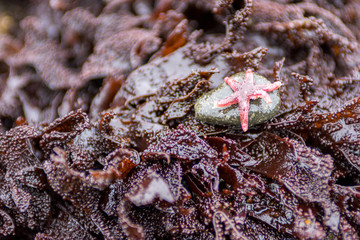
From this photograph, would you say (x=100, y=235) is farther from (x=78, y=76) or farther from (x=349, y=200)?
(x=349, y=200)

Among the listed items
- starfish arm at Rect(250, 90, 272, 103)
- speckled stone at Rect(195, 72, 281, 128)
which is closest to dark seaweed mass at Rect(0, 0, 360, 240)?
speckled stone at Rect(195, 72, 281, 128)

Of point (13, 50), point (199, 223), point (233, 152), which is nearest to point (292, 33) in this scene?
point (233, 152)

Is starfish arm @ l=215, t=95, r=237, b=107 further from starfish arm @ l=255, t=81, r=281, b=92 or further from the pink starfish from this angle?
starfish arm @ l=255, t=81, r=281, b=92

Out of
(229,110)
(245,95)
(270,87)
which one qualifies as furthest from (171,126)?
(270,87)

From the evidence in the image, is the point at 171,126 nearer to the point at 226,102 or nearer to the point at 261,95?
the point at 226,102

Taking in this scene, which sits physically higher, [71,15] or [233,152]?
[71,15]
